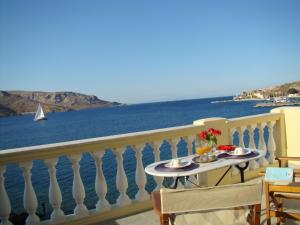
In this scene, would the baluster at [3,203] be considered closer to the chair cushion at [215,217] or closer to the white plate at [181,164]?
the white plate at [181,164]

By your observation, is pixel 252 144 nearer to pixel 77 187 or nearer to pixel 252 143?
pixel 252 143

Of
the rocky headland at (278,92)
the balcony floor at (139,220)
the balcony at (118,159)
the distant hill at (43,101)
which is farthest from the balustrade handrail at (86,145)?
the distant hill at (43,101)

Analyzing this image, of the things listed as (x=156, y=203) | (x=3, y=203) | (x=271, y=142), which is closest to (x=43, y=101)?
(x=271, y=142)

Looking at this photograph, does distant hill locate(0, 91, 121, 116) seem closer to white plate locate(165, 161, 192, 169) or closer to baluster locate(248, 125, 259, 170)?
baluster locate(248, 125, 259, 170)

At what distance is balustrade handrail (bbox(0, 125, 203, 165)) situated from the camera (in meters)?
3.55

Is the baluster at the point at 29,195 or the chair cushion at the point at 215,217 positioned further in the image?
the baluster at the point at 29,195

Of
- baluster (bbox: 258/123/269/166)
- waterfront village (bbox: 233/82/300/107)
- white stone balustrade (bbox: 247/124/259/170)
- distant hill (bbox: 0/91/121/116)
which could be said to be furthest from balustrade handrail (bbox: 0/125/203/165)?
distant hill (bbox: 0/91/121/116)

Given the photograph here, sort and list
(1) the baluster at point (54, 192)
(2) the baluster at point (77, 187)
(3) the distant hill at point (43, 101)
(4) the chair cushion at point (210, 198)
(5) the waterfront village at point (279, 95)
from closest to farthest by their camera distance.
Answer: (4) the chair cushion at point (210, 198) < (1) the baluster at point (54, 192) < (2) the baluster at point (77, 187) < (5) the waterfront village at point (279, 95) < (3) the distant hill at point (43, 101)

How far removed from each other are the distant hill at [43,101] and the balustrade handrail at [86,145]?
91.1 meters

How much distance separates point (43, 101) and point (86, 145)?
373 ft

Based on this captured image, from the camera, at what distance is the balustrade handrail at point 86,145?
3.55 metres

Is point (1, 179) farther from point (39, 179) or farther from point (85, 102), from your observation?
point (85, 102)

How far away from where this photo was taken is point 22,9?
2594cm

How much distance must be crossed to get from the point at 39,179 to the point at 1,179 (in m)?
15.9
